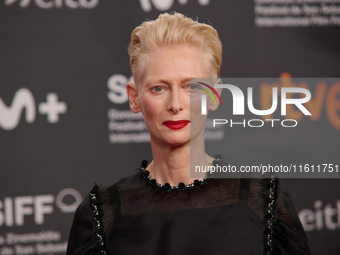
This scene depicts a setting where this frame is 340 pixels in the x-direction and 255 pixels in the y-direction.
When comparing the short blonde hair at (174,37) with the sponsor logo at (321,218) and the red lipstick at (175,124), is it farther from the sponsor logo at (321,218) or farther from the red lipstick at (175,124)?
the sponsor logo at (321,218)

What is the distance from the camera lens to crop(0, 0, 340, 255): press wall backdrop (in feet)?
9.26

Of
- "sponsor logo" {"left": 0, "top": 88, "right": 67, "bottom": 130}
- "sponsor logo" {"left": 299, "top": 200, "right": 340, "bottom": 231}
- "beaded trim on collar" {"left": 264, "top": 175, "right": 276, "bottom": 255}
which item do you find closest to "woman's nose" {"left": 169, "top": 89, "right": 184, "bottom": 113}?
"beaded trim on collar" {"left": 264, "top": 175, "right": 276, "bottom": 255}

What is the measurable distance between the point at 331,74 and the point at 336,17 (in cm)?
40

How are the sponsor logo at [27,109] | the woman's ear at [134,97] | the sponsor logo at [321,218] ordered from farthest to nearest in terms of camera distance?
the sponsor logo at [321,218] → the sponsor logo at [27,109] → the woman's ear at [134,97]

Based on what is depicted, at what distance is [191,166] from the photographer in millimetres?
1567

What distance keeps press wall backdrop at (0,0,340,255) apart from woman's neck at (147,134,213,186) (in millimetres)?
1197

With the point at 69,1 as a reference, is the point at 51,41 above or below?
below

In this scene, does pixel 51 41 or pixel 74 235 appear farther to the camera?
pixel 51 41

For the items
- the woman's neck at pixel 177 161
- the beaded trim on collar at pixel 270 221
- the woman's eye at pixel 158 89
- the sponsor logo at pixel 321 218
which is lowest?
the sponsor logo at pixel 321 218

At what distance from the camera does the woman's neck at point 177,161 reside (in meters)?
1.55

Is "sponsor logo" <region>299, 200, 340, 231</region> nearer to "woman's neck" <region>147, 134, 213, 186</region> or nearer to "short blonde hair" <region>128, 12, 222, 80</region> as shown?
"woman's neck" <region>147, 134, 213, 186</region>

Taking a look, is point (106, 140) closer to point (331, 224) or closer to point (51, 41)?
point (51, 41)

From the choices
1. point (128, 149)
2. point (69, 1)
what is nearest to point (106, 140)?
point (128, 149)

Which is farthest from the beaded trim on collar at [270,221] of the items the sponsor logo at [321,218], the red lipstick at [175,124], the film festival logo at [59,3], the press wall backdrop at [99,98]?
the film festival logo at [59,3]
